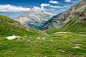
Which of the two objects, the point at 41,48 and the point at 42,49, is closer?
the point at 42,49

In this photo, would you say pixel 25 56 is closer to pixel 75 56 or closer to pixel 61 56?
pixel 61 56

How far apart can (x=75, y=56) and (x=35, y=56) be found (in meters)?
9.38

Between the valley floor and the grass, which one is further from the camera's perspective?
the grass

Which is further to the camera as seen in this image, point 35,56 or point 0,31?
point 0,31

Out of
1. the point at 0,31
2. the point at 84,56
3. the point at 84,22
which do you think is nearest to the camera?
the point at 84,56

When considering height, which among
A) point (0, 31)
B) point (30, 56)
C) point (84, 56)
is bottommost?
point (84, 56)

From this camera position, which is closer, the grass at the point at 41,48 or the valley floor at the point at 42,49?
the valley floor at the point at 42,49

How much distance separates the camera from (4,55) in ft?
50.7

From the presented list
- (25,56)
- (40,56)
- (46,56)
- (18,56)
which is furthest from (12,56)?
(46,56)

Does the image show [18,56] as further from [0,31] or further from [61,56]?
[0,31]

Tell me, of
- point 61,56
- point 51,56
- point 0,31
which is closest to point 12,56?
point 51,56

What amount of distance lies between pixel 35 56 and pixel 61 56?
6165 millimetres

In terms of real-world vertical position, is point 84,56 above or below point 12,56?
below

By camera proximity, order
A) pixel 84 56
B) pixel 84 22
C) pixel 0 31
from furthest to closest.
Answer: pixel 84 22 → pixel 0 31 → pixel 84 56
